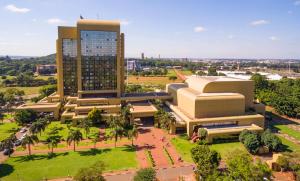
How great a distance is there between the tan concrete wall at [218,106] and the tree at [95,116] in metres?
33.8

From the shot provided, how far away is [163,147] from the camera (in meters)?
63.8

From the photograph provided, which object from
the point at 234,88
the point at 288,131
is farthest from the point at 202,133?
the point at 288,131

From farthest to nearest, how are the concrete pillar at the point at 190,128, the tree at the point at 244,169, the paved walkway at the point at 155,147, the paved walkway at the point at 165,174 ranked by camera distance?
the concrete pillar at the point at 190,128
the paved walkway at the point at 155,147
the paved walkway at the point at 165,174
the tree at the point at 244,169

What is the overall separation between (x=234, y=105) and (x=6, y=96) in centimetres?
10234

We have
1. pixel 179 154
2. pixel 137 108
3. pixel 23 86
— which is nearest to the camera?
pixel 179 154

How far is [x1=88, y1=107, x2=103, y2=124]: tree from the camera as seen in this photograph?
7988 centimetres

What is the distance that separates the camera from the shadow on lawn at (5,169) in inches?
1932

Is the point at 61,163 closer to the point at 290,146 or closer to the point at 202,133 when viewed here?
the point at 202,133

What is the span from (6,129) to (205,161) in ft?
222

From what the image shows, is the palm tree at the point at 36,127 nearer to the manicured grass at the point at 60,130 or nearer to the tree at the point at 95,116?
the manicured grass at the point at 60,130

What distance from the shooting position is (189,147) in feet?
210

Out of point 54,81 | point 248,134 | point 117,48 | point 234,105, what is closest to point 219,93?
point 234,105

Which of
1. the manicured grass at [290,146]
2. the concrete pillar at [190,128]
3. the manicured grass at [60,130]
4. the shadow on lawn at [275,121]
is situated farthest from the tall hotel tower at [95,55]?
the manicured grass at [290,146]

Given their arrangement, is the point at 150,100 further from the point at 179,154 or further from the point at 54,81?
the point at 54,81
